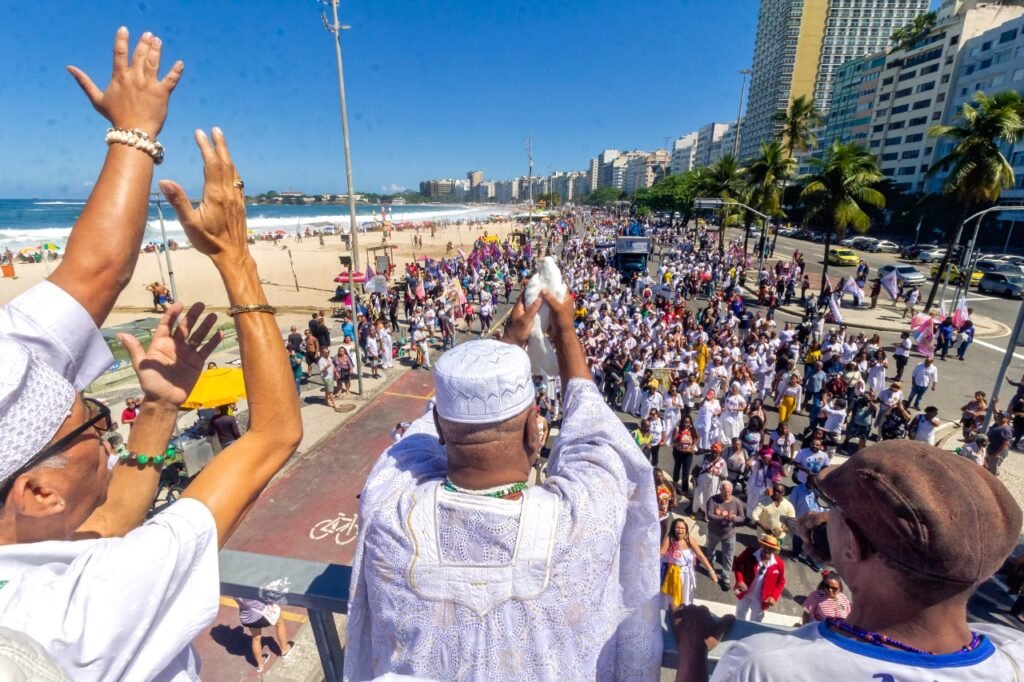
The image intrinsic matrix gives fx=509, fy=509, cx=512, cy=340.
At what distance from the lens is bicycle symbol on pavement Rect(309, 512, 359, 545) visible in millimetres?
8250

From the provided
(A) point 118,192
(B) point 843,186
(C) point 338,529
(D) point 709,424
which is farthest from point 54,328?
(B) point 843,186

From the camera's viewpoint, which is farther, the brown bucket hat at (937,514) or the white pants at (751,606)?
the white pants at (751,606)

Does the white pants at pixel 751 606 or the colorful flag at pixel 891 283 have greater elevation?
the colorful flag at pixel 891 283

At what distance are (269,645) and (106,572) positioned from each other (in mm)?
6216

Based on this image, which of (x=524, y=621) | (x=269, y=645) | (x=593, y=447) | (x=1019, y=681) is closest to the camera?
(x=1019, y=681)

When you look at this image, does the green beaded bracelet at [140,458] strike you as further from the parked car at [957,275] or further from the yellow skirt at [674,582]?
the parked car at [957,275]

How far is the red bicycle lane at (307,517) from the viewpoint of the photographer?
19.3 ft

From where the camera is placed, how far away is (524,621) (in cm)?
124

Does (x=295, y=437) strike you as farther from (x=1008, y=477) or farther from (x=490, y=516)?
(x=1008, y=477)

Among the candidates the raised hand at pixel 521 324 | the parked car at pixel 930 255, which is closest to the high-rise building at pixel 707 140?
the parked car at pixel 930 255

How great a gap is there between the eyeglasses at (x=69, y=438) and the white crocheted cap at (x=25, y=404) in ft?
0.13

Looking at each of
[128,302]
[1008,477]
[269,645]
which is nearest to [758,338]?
[1008,477]

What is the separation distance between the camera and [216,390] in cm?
916

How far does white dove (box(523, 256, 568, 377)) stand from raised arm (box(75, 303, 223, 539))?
3.70 feet
